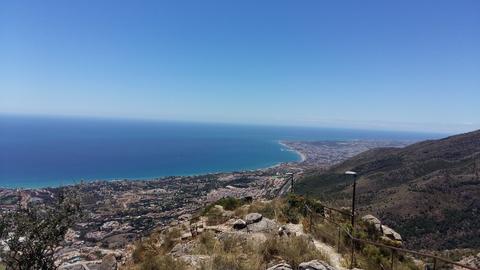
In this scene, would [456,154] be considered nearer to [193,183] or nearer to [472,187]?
[472,187]

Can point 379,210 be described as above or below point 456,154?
below

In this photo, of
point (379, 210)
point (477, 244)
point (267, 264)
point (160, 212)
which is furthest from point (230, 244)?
point (160, 212)

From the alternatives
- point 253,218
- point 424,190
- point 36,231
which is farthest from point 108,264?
point 424,190

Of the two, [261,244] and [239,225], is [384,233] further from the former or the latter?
[261,244]

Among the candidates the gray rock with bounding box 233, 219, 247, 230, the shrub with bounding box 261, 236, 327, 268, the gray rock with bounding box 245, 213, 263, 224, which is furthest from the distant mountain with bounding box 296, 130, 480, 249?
the shrub with bounding box 261, 236, 327, 268

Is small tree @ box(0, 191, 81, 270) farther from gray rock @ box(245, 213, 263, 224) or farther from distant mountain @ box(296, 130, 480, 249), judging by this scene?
distant mountain @ box(296, 130, 480, 249)

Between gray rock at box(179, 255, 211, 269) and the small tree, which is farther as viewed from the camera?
the small tree
